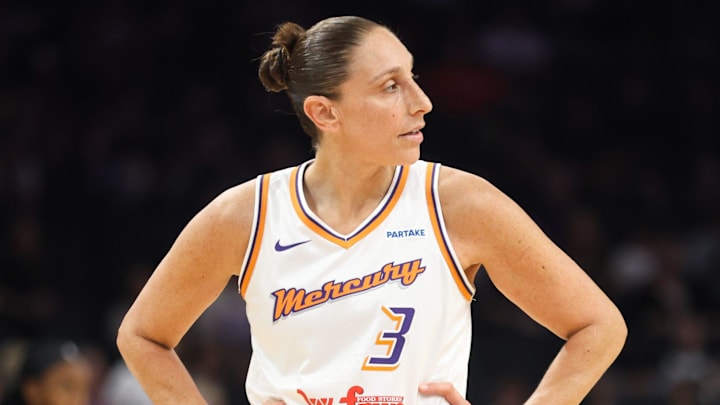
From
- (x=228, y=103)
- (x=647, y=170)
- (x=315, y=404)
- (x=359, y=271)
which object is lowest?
(x=647, y=170)

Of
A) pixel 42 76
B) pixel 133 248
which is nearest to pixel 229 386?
pixel 133 248

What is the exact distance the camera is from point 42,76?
9.09 meters

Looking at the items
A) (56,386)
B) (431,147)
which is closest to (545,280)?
(56,386)

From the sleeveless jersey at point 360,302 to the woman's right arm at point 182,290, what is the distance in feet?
0.18

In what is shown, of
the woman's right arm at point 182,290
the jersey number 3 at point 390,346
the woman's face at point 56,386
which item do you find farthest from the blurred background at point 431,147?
the jersey number 3 at point 390,346

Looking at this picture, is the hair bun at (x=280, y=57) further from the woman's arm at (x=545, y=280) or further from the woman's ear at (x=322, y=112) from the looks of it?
the woman's arm at (x=545, y=280)

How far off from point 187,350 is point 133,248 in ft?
3.07

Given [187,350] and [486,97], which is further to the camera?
[486,97]

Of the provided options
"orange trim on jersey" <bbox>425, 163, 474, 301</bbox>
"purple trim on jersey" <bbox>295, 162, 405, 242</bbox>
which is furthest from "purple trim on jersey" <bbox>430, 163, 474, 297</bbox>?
"purple trim on jersey" <bbox>295, 162, 405, 242</bbox>

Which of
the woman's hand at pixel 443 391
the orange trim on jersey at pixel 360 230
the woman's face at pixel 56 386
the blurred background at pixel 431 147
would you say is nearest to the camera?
the woman's hand at pixel 443 391

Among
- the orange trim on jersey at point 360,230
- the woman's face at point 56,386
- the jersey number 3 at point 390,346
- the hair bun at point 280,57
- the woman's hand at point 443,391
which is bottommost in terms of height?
the woman's face at point 56,386

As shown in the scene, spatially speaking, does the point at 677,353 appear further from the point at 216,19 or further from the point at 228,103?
the point at 216,19

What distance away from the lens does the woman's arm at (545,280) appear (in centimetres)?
294

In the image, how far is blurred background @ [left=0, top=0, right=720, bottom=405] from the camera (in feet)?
25.5
